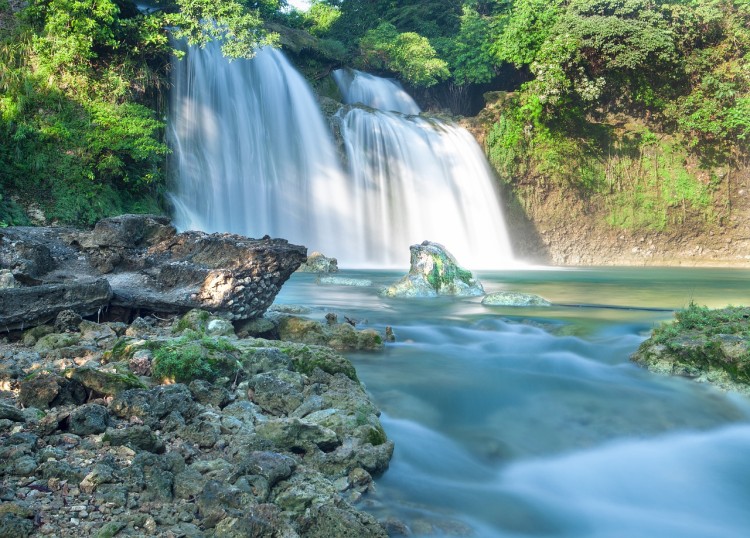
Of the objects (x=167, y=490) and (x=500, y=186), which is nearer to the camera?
(x=167, y=490)

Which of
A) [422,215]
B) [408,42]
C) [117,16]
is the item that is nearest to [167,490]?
[117,16]

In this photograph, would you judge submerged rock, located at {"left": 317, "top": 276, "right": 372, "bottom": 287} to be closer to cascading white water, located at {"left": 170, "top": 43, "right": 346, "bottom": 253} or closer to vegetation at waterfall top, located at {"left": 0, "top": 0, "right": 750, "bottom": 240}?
vegetation at waterfall top, located at {"left": 0, "top": 0, "right": 750, "bottom": 240}

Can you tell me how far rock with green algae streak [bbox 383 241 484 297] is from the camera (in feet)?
39.3

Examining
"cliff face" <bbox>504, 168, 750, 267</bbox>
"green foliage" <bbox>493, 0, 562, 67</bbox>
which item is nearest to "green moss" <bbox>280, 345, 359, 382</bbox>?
"cliff face" <bbox>504, 168, 750, 267</bbox>

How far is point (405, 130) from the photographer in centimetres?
2269

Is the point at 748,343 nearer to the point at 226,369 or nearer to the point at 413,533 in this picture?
the point at 413,533

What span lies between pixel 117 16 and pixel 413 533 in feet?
53.1

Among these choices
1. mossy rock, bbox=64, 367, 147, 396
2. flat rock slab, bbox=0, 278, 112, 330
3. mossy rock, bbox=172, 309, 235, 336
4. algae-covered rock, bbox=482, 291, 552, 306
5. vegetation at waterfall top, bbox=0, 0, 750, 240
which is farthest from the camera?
vegetation at waterfall top, bbox=0, 0, 750, 240

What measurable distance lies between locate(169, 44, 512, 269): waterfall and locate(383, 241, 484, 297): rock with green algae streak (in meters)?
8.05

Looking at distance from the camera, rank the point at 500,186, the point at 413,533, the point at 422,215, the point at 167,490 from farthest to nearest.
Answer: the point at 500,186 < the point at 422,215 < the point at 413,533 < the point at 167,490

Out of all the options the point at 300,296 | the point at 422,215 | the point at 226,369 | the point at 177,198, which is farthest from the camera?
the point at 422,215

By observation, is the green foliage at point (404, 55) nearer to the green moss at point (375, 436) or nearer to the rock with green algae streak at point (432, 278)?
the rock with green algae streak at point (432, 278)

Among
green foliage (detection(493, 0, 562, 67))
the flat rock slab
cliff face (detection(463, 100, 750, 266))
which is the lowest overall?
the flat rock slab

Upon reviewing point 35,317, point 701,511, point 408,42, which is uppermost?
point 408,42
